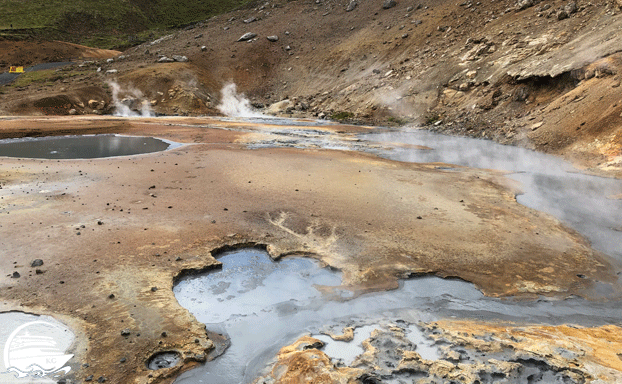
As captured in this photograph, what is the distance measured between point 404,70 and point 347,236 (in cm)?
2635

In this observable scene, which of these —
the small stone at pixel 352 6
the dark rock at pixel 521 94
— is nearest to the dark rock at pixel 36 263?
the dark rock at pixel 521 94

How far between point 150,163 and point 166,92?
77.1ft

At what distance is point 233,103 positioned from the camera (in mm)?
39781

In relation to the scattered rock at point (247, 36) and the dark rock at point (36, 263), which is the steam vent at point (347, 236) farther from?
the scattered rock at point (247, 36)

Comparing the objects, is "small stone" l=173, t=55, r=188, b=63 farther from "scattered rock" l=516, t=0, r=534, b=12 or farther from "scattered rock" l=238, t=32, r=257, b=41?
"scattered rock" l=516, t=0, r=534, b=12

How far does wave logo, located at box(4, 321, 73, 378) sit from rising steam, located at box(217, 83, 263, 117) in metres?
32.0

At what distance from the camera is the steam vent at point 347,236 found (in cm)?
492

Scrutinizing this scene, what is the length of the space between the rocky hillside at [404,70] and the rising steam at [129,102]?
34cm

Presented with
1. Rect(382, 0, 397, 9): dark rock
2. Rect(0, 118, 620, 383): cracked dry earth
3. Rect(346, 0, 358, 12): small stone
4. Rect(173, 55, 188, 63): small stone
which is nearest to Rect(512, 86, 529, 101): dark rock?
Rect(0, 118, 620, 383): cracked dry earth

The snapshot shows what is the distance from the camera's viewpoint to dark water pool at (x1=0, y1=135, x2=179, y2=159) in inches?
661

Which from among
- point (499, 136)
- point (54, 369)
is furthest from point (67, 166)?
point (499, 136)

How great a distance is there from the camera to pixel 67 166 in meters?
13.8

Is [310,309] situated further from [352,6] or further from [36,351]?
[352,6]

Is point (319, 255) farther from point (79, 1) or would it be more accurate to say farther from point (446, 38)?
point (79, 1)
